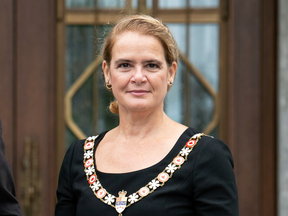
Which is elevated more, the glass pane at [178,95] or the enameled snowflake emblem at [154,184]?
the glass pane at [178,95]

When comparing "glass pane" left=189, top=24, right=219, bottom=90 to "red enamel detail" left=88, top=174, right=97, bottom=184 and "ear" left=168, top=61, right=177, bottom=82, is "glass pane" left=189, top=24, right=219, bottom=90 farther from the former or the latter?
"red enamel detail" left=88, top=174, right=97, bottom=184

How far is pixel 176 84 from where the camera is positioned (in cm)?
222

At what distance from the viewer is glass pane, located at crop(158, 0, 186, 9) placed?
2205mm

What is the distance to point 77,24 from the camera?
2.21 meters

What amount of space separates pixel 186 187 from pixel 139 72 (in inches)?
14.9

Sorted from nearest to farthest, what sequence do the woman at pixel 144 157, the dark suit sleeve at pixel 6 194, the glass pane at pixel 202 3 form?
the dark suit sleeve at pixel 6 194, the woman at pixel 144 157, the glass pane at pixel 202 3

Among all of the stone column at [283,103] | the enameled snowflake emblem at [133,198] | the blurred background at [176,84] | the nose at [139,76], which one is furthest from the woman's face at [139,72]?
the stone column at [283,103]

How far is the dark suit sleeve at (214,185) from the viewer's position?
1.16 meters

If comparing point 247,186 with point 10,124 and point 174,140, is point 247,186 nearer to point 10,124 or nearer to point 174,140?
point 174,140

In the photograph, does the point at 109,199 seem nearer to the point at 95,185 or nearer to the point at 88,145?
the point at 95,185

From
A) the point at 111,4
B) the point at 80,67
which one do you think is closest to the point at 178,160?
the point at 80,67

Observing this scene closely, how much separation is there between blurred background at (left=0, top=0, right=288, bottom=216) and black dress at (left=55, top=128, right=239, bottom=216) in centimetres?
92

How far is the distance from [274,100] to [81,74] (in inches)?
40.6

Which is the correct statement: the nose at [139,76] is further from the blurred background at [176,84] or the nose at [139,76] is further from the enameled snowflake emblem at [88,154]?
the blurred background at [176,84]
